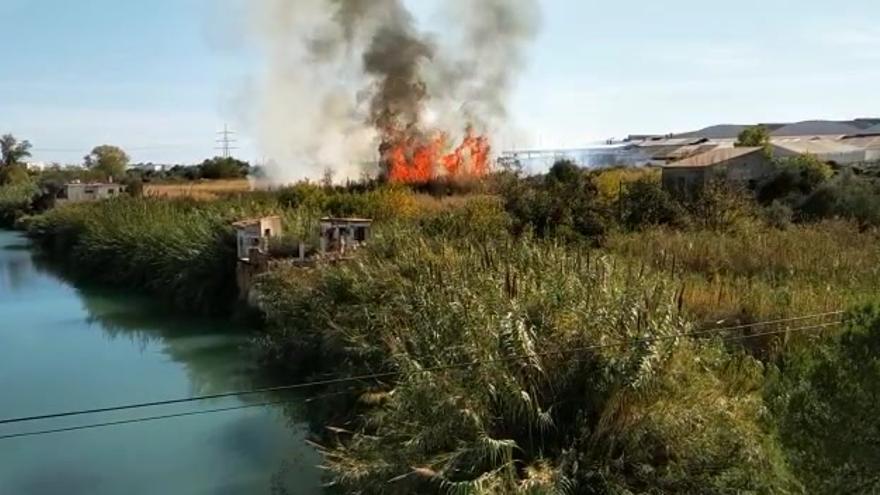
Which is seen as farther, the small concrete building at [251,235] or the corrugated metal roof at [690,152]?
the corrugated metal roof at [690,152]

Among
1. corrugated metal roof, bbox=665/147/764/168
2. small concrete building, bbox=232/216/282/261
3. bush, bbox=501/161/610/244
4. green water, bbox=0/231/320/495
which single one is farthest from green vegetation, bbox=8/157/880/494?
corrugated metal roof, bbox=665/147/764/168

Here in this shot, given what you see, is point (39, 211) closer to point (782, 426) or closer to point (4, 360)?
point (4, 360)

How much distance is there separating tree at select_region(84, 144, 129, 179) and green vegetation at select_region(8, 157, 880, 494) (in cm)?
5904

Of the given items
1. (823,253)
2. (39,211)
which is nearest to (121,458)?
(823,253)

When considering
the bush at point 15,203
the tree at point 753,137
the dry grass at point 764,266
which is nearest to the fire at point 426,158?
the tree at point 753,137

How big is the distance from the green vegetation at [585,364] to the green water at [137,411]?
751 millimetres

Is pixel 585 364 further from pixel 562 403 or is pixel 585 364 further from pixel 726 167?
pixel 726 167

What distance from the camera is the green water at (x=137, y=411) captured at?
8.54 meters

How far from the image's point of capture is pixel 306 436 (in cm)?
953

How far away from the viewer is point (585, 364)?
6.02 meters

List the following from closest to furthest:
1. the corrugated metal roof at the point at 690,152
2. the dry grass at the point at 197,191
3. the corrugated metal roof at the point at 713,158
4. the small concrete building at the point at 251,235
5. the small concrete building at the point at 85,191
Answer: the small concrete building at the point at 251,235 < the corrugated metal roof at the point at 713,158 < the dry grass at the point at 197,191 < the corrugated metal roof at the point at 690,152 < the small concrete building at the point at 85,191

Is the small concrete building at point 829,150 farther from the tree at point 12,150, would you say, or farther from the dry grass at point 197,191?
the tree at point 12,150

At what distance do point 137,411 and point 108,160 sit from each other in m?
64.4

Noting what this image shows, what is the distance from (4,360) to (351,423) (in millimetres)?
8986
